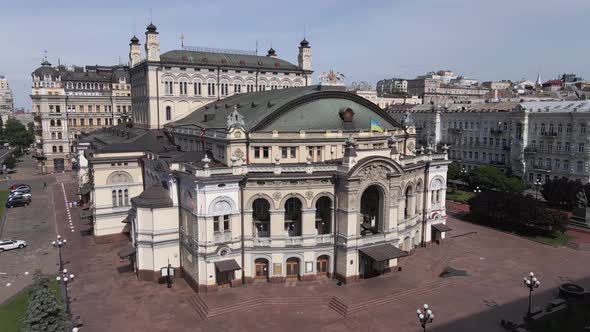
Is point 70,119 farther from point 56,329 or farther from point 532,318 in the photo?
point 532,318

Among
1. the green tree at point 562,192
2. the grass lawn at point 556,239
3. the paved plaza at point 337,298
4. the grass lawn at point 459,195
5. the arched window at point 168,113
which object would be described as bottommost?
the paved plaza at point 337,298

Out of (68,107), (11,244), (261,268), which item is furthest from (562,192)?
(68,107)

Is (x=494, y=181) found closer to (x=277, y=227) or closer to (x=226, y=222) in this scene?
(x=277, y=227)

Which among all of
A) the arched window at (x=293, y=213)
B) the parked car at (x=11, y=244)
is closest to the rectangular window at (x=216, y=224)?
the arched window at (x=293, y=213)

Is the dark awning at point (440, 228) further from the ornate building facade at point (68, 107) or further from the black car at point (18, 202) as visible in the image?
the ornate building facade at point (68, 107)

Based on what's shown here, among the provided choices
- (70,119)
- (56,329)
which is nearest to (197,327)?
(56,329)

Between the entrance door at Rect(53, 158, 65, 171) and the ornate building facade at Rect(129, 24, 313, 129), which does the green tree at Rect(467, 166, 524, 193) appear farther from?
the entrance door at Rect(53, 158, 65, 171)
